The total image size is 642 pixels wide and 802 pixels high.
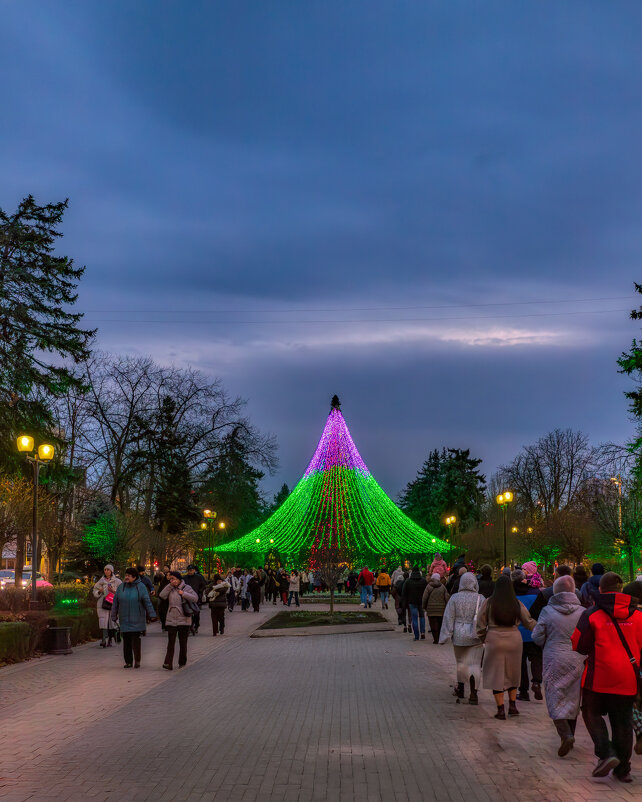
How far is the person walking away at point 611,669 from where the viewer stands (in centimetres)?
795

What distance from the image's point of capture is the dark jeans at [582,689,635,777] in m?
7.88

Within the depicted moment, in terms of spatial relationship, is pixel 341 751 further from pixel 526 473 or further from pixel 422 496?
pixel 422 496

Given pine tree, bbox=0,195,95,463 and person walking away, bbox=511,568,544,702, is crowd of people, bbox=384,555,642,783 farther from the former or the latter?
pine tree, bbox=0,195,95,463

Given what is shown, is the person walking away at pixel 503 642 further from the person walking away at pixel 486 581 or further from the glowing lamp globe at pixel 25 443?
the glowing lamp globe at pixel 25 443

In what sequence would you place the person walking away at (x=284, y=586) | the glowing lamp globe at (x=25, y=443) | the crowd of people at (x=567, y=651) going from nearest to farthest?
1. the crowd of people at (x=567, y=651)
2. the glowing lamp globe at (x=25, y=443)
3. the person walking away at (x=284, y=586)

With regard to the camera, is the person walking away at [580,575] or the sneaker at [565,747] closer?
the sneaker at [565,747]

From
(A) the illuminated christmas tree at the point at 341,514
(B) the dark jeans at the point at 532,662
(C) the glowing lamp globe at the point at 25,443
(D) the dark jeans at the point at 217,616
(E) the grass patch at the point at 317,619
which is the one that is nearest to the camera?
(B) the dark jeans at the point at 532,662

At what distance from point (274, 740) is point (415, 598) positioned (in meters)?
12.8

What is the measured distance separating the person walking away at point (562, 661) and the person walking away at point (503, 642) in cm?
127

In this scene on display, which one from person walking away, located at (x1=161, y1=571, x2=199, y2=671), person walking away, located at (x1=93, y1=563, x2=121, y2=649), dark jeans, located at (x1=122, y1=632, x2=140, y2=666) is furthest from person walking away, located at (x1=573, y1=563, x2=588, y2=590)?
person walking away, located at (x1=93, y1=563, x2=121, y2=649)

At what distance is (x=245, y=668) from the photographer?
16.6 m

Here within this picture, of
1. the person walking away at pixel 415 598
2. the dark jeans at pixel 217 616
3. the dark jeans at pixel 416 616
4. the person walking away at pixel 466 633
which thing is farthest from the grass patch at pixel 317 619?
the person walking away at pixel 466 633

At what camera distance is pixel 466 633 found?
12.4 metres

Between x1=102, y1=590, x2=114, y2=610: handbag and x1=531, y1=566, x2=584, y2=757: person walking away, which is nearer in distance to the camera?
x1=531, y1=566, x2=584, y2=757: person walking away
